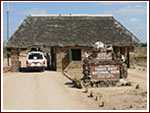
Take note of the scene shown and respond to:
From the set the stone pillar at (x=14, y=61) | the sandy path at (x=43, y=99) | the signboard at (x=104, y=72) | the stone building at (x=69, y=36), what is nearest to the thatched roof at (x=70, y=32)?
the stone building at (x=69, y=36)

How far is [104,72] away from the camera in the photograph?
15016mm

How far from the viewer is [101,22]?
27.6 m

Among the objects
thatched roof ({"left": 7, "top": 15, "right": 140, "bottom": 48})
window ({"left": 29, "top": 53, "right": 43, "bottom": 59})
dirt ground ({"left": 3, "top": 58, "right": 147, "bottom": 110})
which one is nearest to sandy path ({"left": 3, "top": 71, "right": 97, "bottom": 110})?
dirt ground ({"left": 3, "top": 58, "right": 147, "bottom": 110})

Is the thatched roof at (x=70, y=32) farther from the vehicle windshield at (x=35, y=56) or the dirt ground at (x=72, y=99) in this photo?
the dirt ground at (x=72, y=99)

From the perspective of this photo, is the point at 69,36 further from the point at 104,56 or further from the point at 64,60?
the point at 104,56

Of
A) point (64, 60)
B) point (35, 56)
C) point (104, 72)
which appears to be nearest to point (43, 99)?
point (104, 72)

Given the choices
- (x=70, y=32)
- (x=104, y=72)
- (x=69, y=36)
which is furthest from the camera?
(x=70, y=32)

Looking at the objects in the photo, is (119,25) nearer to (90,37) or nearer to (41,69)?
(90,37)

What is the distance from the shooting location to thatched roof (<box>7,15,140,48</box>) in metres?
24.7

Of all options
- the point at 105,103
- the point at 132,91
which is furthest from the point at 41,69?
the point at 105,103

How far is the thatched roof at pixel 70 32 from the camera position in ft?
81.0

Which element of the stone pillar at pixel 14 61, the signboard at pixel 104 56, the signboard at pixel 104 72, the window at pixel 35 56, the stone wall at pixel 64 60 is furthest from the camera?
the stone wall at pixel 64 60

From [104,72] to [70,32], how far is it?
11490 mm

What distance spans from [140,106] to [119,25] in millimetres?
18373
